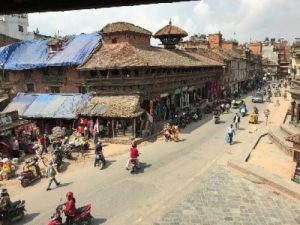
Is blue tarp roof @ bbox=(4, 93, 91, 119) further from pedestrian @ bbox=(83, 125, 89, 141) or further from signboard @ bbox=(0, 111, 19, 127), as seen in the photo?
signboard @ bbox=(0, 111, 19, 127)

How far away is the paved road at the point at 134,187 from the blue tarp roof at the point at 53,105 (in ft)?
25.1

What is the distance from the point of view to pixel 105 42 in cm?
3070

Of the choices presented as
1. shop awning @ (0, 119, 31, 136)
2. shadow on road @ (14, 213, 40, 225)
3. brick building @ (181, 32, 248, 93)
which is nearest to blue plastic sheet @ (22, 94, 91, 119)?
shop awning @ (0, 119, 31, 136)

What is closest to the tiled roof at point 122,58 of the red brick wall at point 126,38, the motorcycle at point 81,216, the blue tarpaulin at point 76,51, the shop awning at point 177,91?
the red brick wall at point 126,38

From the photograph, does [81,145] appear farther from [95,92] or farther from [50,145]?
[95,92]

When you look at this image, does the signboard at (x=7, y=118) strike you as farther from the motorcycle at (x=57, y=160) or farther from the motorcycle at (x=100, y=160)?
the motorcycle at (x=100, y=160)

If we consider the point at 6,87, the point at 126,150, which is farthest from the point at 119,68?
the point at 6,87

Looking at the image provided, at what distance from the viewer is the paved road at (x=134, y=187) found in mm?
13445

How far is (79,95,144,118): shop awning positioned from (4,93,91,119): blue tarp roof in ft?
4.24

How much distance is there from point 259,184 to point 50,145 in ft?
46.7

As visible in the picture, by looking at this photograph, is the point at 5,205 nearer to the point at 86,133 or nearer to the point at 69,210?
the point at 69,210

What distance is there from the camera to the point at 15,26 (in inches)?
2004

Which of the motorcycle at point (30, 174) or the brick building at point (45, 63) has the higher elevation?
the brick building at point (45, 63)

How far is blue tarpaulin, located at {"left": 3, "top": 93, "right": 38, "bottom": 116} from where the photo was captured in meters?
30.2
